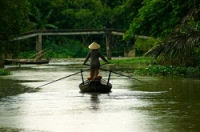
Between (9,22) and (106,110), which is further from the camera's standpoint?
(9,22)

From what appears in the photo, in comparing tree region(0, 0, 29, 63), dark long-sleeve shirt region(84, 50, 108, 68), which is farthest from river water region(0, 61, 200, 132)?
tree region(0, 0, 29, 63)

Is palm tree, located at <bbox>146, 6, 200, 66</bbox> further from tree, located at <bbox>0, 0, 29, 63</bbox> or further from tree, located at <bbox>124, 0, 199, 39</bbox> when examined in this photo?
tree, located at <bbox>0, 0, 29, 63</bbox>

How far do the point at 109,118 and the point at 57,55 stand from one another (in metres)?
58.2

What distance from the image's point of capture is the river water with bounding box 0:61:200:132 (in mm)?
13844

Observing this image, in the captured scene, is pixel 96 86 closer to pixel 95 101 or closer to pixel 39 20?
pixel 95 101

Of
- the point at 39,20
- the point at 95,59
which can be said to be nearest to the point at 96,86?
the point at 95,59

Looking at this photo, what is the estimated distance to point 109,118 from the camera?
1524 cm

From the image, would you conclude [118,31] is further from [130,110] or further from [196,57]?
[130,110]

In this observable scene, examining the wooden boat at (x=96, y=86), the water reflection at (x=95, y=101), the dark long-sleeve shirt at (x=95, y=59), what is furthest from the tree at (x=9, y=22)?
the water reflection at (x=95, y=101)

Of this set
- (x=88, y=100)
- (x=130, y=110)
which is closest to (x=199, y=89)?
(x=88, y=100)

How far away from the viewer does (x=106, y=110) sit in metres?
17.0

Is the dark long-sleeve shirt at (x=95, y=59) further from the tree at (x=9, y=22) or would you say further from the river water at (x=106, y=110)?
the tree at (x=9, y=22)

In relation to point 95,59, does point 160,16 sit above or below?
above

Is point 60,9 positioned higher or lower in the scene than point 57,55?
higher
